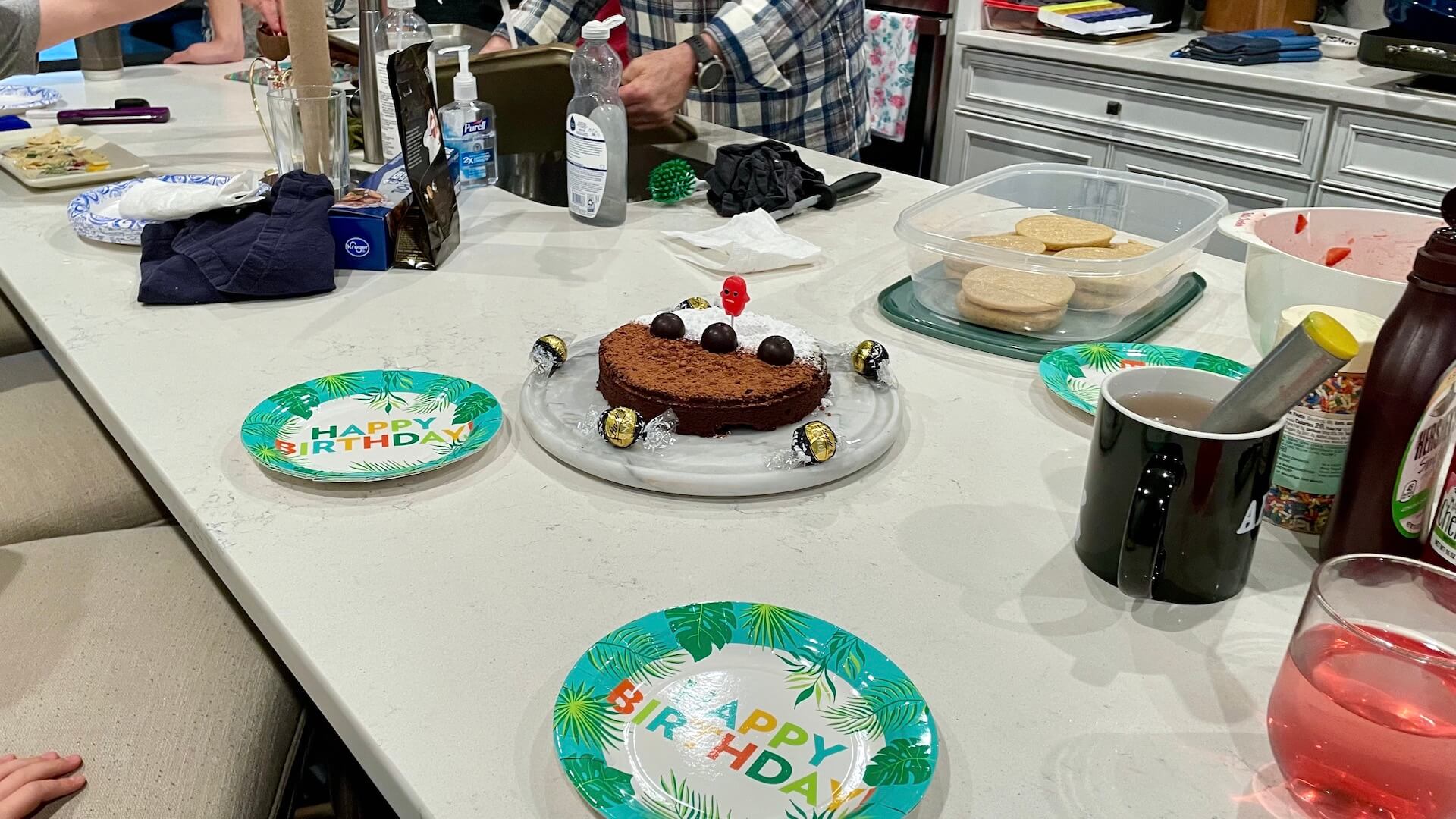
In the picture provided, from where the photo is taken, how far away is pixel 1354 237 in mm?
A: 1078

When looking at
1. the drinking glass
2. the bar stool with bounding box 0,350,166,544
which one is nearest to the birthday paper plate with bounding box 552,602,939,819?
the bar stool with bounding box 0,350,166,544

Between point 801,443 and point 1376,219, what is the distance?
65cm

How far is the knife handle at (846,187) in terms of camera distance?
1.59m

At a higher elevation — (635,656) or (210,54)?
(210,54)

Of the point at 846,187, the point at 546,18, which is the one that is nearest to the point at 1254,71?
the point at 846,187

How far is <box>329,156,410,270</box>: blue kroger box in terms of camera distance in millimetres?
1287

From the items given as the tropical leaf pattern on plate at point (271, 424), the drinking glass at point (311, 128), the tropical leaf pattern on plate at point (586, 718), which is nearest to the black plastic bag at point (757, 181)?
the drinking glass at point (311, 128)

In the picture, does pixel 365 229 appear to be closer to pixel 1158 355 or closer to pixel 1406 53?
pixel 1158 355

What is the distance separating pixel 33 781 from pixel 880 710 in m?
0.58

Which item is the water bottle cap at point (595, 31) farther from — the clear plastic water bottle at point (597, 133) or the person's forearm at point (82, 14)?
the person's forearm at point (82, 14)

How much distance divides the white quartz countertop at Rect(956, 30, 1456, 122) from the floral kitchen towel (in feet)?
0.61

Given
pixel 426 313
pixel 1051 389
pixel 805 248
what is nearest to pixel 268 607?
pixel 426 313

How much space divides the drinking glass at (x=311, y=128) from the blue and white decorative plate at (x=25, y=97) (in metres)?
0.97

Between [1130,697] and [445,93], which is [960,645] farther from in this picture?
[445,93]
